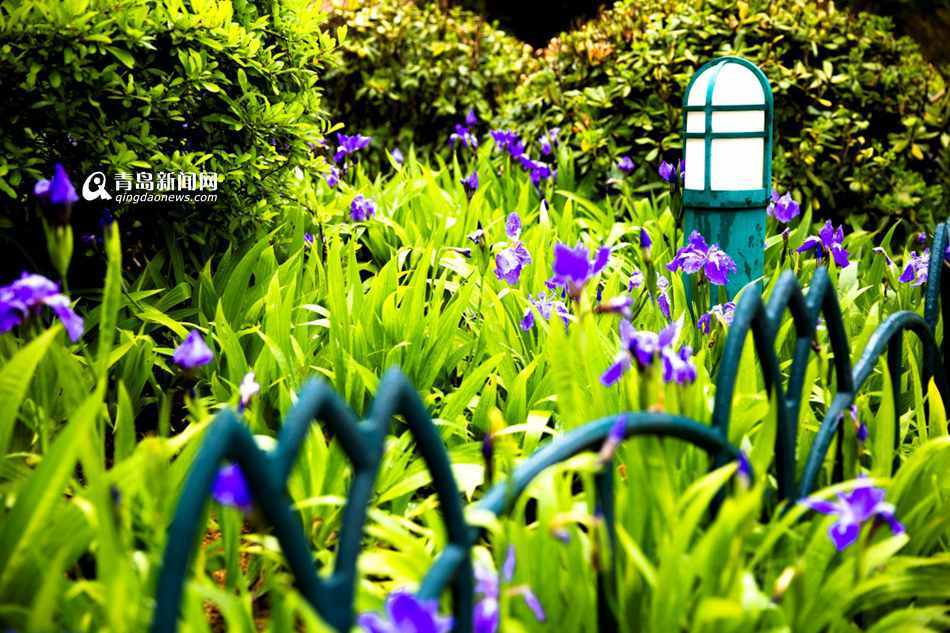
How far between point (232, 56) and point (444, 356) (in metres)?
1.02

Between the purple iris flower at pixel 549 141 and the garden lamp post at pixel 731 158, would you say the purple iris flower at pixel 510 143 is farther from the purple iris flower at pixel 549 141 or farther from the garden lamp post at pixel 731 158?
the garden lamp post at pixel 731 158

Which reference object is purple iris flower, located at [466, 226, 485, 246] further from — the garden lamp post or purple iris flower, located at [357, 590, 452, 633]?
purple iris flower, located at [357, 590, 452, 633]

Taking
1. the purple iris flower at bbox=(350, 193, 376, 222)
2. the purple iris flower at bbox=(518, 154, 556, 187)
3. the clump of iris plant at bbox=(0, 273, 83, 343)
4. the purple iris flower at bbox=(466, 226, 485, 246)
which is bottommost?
the clump of iris plant at bbox=(0, 273, 83, 343)

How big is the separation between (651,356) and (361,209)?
2.14m

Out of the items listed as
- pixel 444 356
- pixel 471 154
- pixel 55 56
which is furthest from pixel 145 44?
pixel 471 154

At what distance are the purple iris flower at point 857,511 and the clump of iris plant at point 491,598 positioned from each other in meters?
0.42

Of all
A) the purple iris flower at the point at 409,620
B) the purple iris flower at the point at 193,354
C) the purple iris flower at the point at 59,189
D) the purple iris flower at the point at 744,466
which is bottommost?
the purple iris flower at the point at 409,620

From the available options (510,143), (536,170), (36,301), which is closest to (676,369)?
(36,301)

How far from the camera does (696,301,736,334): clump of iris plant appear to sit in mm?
2115

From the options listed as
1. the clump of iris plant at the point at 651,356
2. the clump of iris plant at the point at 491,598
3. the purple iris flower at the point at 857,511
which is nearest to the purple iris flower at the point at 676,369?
the clump of iris plant at the point at 651,356

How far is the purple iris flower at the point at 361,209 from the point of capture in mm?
3295

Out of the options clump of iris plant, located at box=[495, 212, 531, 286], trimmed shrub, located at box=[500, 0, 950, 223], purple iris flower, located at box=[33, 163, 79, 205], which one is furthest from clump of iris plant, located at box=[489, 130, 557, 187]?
purple iris flower, located at box=[33, 163, 79, 205]

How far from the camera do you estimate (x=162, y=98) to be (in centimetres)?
248

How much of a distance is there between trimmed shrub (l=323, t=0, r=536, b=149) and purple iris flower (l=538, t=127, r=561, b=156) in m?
0.92
